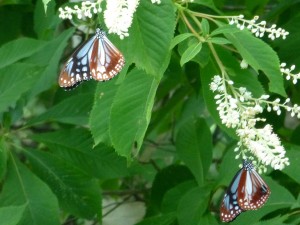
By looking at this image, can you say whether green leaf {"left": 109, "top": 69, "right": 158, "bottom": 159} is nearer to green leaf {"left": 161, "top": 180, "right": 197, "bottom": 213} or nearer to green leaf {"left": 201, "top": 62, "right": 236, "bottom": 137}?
green leaf {"left": 201, "top": 62, "right": 236, "bottom": 137}

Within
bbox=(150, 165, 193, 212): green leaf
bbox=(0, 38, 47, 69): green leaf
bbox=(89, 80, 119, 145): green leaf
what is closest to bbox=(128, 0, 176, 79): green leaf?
bbox=(89, 80, 119, 145): green leaf

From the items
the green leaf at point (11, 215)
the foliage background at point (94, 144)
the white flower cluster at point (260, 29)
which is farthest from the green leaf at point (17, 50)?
the white flower cluster at point (260, 29)

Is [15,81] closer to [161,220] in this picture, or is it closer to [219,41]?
[161,220]

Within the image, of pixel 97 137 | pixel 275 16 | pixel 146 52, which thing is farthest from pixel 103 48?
pixel 275 16

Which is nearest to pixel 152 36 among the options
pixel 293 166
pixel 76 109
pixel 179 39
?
pixel 179 39

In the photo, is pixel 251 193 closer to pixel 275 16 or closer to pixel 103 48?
pixel 103 48

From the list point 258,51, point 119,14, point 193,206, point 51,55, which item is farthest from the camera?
point 51,55

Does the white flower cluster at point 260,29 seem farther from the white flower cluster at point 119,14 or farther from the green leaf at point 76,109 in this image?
the green leaf at point 76,109
